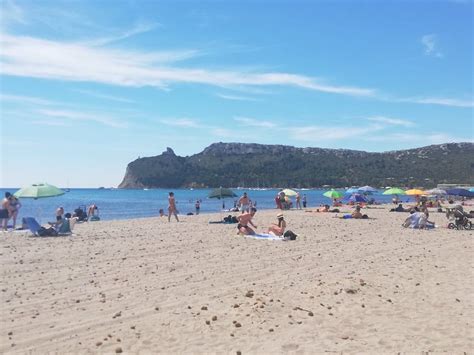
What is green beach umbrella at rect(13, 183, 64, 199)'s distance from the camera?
19448 millimetres

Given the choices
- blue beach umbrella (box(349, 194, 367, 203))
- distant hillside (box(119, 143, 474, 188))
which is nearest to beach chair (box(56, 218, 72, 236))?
blue beach umbrella (box(349, 194, 367, 203))

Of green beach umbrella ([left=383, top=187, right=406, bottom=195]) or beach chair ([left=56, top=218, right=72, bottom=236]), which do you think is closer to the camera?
beach chair ([left=56, top=218, right=72, bottom=236])

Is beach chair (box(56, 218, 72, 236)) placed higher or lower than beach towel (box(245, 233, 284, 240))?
higher

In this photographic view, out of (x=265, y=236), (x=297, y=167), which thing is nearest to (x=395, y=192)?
(x=265, y=236)

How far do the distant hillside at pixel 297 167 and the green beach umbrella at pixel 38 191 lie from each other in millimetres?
92562

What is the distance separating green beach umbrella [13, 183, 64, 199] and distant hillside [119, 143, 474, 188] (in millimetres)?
92562

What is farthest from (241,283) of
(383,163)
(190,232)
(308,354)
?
(383,163)

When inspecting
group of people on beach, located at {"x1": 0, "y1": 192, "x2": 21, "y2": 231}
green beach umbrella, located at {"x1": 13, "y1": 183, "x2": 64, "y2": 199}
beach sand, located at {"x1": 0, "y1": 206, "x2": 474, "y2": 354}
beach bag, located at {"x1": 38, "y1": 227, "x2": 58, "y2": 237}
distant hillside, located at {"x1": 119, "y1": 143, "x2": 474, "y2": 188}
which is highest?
distant hillside, located at {"x1": 119, "y1": 143, "x2": 474, "y2": 188}

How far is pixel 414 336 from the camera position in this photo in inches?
255

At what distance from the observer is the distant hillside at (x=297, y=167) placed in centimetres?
11594

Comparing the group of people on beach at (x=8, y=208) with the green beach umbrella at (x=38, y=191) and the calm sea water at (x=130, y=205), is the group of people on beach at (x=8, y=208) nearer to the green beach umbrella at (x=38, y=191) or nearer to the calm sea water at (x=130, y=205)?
the green beach umbrella at (x=38, y=191)

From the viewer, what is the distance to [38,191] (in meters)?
19.7

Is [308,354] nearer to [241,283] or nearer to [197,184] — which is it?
[241,283]

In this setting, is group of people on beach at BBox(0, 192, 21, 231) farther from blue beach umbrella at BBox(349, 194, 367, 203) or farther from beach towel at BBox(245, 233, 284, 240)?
blue beach umbrella at BBox(349, 194, 367, 203)
